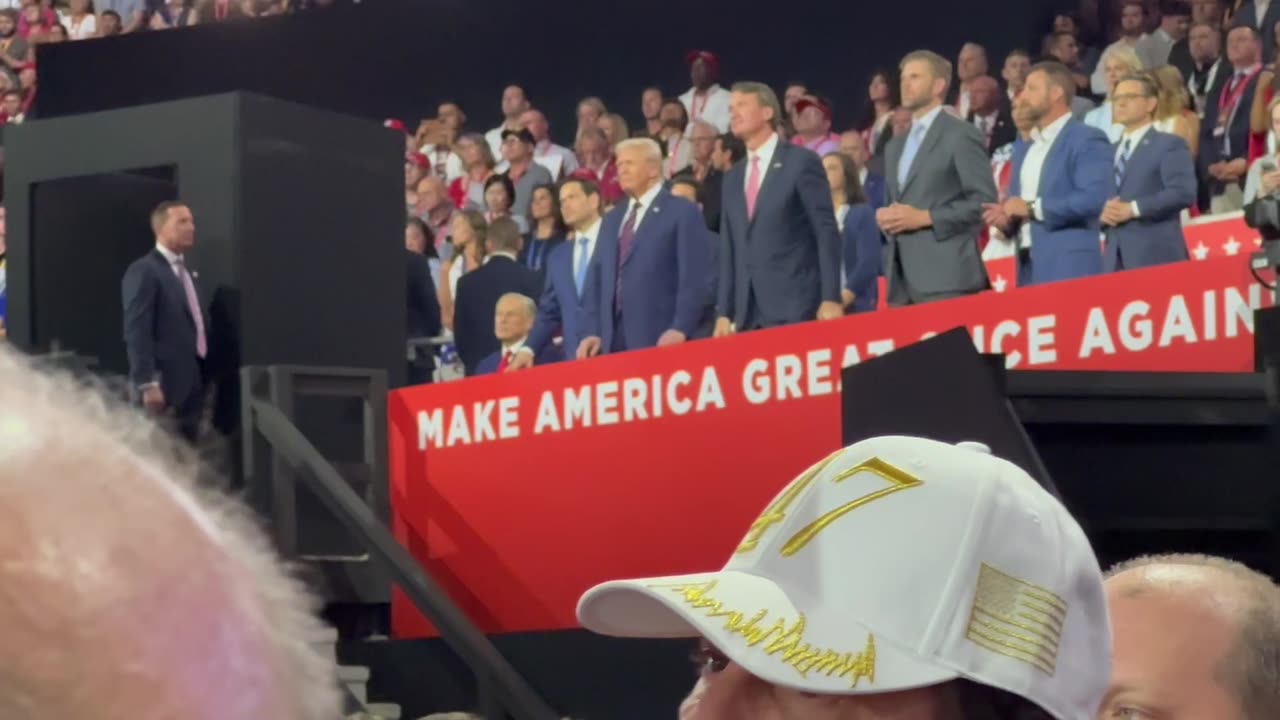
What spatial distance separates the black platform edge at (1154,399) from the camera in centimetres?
314

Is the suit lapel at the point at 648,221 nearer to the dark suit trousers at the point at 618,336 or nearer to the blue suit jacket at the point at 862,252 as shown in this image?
the dark suit trousers at the point at 618,336

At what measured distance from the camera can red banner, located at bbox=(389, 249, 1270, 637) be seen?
14.9ft

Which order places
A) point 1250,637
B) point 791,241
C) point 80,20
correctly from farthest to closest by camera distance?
point 80,20
point 791,241
point 1250,637

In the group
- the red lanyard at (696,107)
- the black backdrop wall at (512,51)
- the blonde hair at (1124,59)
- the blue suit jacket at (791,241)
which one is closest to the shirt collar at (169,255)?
the blue suit jacket at (791,241)

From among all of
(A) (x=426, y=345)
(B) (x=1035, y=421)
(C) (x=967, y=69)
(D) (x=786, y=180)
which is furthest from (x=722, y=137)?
(B) (x=1035, y=421)

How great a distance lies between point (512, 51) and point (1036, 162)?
7.01 meters

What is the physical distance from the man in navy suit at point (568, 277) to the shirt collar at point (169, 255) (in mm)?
1825

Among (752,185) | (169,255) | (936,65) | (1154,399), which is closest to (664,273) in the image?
(752,185)

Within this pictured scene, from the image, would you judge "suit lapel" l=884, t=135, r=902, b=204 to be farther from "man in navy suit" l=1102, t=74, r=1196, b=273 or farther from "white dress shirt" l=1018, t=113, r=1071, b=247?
"man in navy suit" l=1102, t=74, r=1196, b=273

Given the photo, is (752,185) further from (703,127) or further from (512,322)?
(703,127)

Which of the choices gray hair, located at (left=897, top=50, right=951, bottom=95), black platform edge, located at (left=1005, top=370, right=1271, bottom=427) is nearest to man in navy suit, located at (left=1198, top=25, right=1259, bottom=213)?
gray hair, located at (left=897, top=50, right=951, bottom=95)

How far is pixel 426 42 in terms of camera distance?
14.1 meters

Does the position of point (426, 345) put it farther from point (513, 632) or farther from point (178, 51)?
point (178, 51)

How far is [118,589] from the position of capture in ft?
1.58
